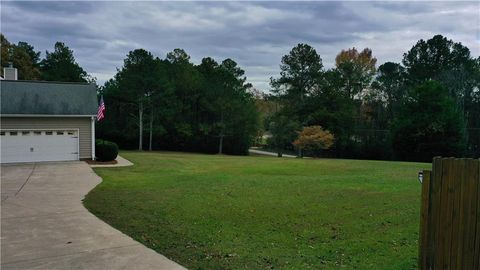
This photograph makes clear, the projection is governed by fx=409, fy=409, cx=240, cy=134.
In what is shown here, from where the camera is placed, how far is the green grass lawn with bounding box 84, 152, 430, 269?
230 inches

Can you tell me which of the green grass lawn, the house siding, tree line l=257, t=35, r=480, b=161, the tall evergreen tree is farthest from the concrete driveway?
the tall evergreen tree

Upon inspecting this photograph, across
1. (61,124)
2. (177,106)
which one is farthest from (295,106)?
(61,124)

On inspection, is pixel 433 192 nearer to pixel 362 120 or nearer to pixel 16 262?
pixel 16 262

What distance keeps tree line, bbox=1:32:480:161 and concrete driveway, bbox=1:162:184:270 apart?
96.6 feet

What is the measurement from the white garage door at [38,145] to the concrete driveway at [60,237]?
10.3 m

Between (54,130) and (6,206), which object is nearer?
(6,206)

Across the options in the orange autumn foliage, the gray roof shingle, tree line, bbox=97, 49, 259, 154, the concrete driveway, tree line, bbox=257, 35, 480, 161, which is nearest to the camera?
the concrete driveway

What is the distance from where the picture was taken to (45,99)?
2378 centimetres

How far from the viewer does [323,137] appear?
38.1 m

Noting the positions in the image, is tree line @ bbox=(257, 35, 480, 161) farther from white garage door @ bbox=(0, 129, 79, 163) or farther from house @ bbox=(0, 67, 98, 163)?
white garage door @ bbox=(0, 129, 79, 163)

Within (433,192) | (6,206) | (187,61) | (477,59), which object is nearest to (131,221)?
(6,206)

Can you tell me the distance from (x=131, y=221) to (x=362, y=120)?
4703 centimetres

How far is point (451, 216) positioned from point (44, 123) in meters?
23.0

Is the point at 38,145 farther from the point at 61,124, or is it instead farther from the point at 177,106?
the point at 177,106
